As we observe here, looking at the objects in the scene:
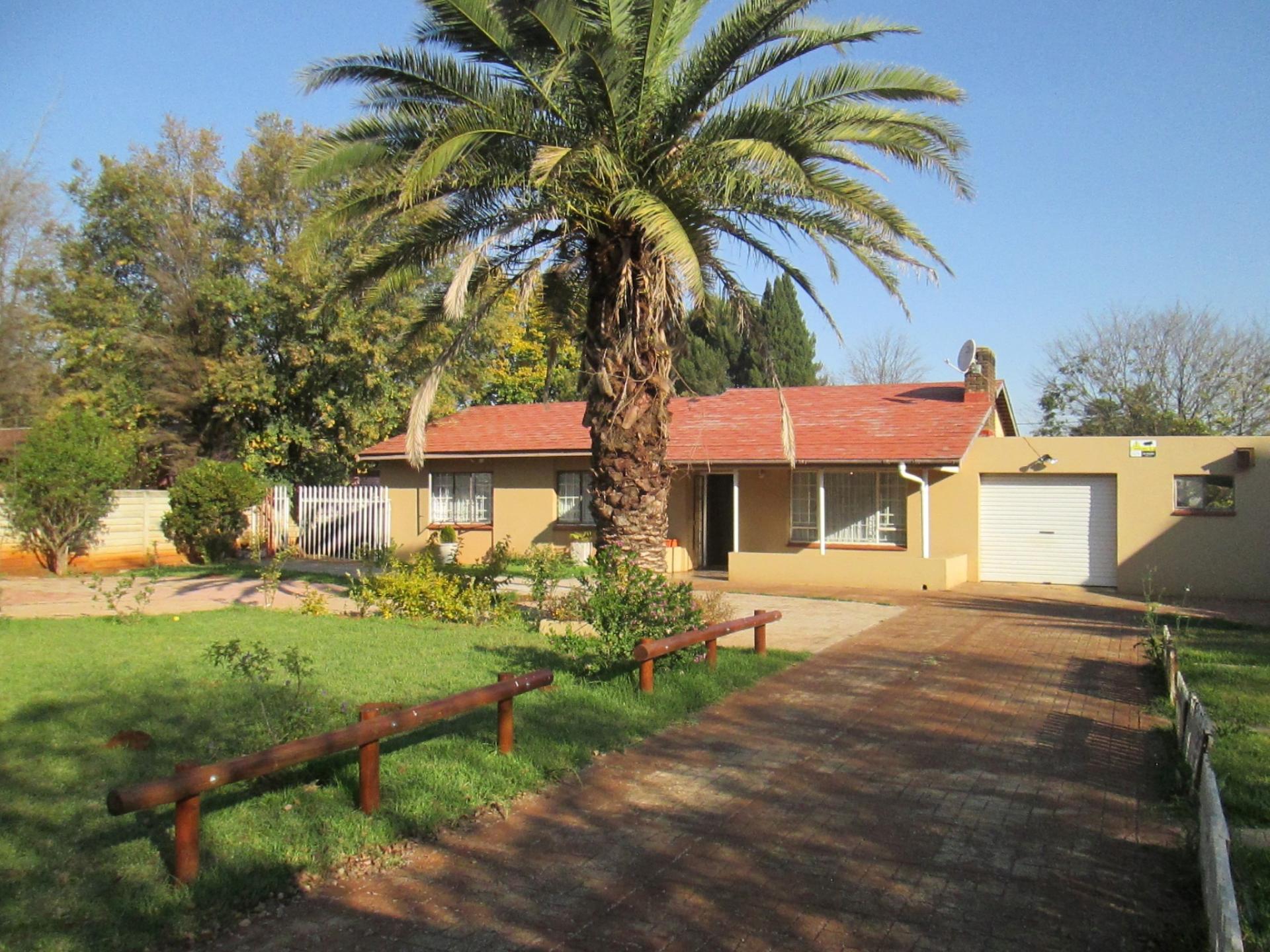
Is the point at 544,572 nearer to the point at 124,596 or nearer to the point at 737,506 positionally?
the point at 124,596

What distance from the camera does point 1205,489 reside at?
1917 cm

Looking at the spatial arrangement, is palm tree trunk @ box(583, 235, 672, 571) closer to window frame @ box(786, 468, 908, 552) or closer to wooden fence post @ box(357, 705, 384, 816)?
wooden fence post @ box(357, 705, 384, 816)

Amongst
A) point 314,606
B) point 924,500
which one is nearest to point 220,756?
point 314,606

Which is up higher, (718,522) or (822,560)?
(718,522)

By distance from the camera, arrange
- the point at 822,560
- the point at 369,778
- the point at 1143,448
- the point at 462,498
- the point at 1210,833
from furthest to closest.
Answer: the point at 462,498 → the point at 822,560 → the point at 1143,448 → the point at 369,778 → the point at 1210,833

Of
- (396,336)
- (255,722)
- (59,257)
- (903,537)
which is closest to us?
(255,722)

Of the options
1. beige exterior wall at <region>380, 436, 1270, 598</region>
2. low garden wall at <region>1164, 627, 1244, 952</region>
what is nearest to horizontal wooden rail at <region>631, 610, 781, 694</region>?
low garden wall at <region>1164, 627, 1244, 952</region>

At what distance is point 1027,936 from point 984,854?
0.96 m

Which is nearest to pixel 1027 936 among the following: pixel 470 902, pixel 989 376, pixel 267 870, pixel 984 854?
pixel 984 854

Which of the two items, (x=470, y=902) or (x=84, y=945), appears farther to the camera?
(x=470, y=902)

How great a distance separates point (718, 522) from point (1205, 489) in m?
10.3

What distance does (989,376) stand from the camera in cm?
2150

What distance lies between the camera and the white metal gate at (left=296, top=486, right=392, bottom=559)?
25688 mm

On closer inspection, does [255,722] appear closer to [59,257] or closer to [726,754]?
[726,754]
